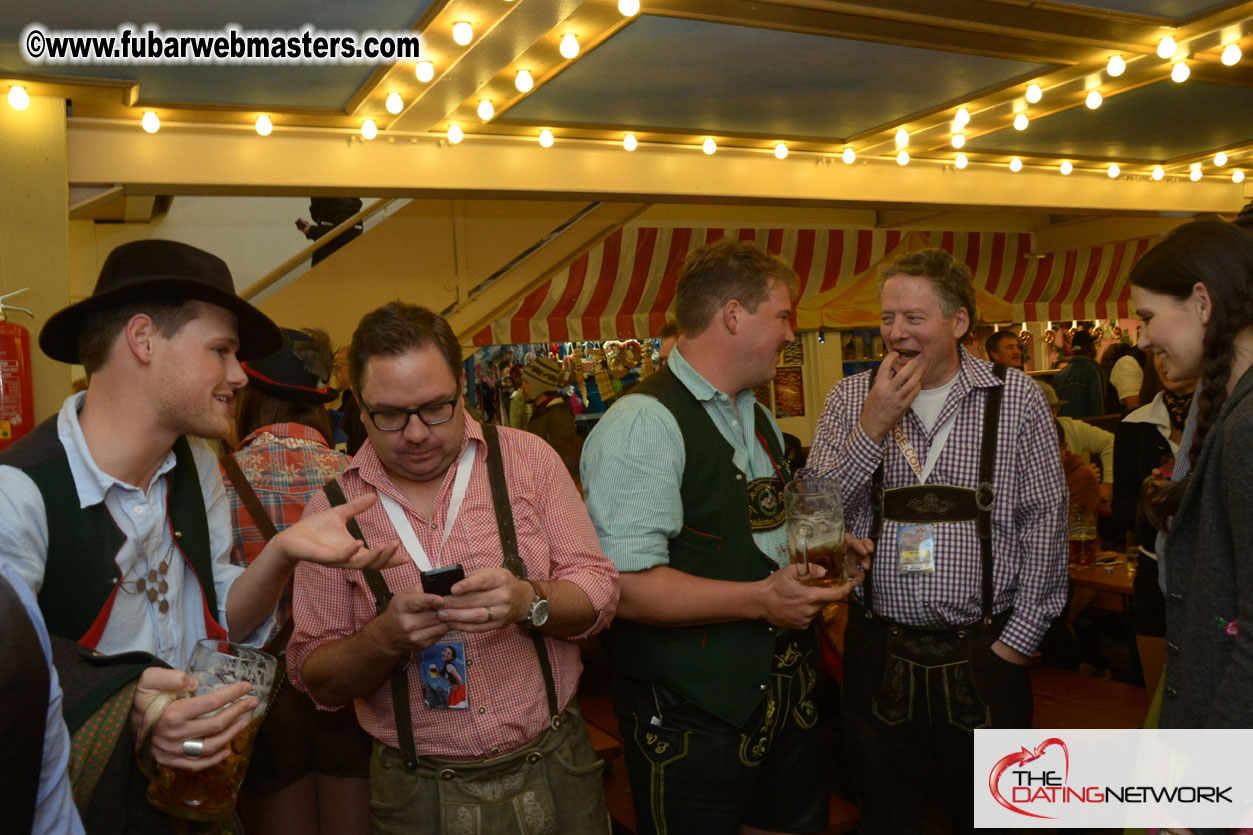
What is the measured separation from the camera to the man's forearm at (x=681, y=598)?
2.24 meters

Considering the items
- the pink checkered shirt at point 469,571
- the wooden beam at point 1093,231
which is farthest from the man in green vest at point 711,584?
the wooden beam at point 1093,231

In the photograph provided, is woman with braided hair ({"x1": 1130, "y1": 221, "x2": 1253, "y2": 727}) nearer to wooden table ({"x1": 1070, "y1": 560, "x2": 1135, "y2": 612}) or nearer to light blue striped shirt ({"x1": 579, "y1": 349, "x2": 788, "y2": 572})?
light blue striped shirt ({"x1": 579, "y1": 349, "x2": 788, "y2": 572})

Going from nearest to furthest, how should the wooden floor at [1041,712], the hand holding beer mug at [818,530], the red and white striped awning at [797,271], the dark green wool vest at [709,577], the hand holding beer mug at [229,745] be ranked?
the hand holding beer mug at [229,745] → the hand holding beer mug at [818,530] → the dark green wool vest at [709,577] → the wooden floor at [1041,712] → the red and white striped awning at [797,271]

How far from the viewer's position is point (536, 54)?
4395 mm

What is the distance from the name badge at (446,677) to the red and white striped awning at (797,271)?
4.87 metres

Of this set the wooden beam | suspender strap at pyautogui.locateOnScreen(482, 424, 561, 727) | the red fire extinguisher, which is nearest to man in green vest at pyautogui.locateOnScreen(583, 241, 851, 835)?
suspender strap at pyautogui.locateOnScreen(482, 424, 561, 727)

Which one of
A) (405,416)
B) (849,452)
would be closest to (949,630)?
(849,452)

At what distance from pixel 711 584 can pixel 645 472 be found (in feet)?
1.01

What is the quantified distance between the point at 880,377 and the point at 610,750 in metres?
1.59

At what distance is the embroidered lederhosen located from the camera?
254 cm

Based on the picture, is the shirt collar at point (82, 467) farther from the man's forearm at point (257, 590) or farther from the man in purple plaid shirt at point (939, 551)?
the man in purple plaid shirt at point (939, 551)

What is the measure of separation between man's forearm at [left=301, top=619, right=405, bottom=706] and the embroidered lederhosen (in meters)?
1.38

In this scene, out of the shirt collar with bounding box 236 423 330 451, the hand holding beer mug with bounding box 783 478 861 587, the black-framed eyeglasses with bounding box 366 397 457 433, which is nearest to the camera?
the black-framed eyeglasses with bounding box 366 397 457 433

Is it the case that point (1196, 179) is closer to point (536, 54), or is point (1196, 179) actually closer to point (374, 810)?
point (536, 54)
